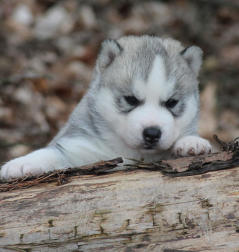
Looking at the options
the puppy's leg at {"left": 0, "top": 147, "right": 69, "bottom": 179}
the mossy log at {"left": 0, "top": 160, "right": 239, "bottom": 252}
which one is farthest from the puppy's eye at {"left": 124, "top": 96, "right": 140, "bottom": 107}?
the mossy log at {"left": 0, "top": 160, "right": 239, "bottom": 252}

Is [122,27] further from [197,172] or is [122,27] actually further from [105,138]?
[197,172]

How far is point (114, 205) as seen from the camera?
3250mm

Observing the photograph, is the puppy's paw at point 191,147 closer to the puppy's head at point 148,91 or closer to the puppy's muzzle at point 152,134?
the puppy's head at point 148,91

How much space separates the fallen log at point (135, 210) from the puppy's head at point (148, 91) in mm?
589

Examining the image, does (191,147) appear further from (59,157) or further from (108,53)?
(108,53)

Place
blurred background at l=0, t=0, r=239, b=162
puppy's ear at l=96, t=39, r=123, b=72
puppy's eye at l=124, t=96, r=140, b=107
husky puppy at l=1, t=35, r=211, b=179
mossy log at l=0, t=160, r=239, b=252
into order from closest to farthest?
1. mossy log at l=0, t=160, r=239, b=252
2. husky puppy at l=1, t=35, r=211, b=179
3. puppy's eye at l=124, t=96, r=140, b=107
4. puppy's ear at l=96, t=39, r=123, b=72
5. blurred background at l=0, t=0, r=239, b=162

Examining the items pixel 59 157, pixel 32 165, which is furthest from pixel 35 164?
pixel 59 157

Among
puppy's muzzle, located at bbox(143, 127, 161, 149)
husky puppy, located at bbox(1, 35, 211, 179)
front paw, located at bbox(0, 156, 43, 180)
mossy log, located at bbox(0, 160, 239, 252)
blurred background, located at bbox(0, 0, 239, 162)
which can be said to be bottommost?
mossy log, located at bbox(0, 160, 239, 252)

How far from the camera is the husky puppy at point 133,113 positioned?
398cm

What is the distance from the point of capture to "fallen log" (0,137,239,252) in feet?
10.1

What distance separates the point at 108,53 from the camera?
15.3 feet

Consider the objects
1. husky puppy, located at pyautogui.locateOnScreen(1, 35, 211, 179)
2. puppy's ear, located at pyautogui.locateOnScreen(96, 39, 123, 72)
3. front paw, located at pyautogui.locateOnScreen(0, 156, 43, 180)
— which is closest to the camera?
front paw, located at pyautogui.locateOnScreen(0, 156, 43, 180)

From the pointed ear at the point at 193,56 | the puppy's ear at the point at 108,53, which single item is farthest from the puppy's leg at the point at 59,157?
the pointed ear at the point at 193,56

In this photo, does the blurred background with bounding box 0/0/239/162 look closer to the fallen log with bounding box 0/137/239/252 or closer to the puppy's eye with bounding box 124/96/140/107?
the puppy's eye with bounding box 124/96/140/107
